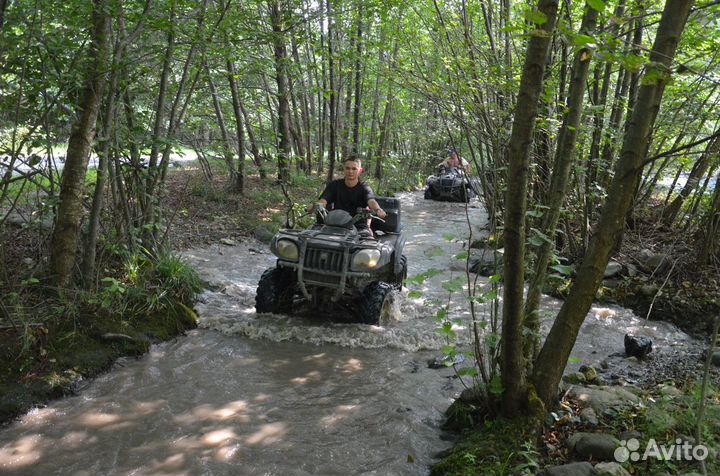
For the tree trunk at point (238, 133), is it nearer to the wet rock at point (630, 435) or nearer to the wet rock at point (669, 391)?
the wet rock at point (669, 391)

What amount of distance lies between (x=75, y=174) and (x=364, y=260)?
2619 mm

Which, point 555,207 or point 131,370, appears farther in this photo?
point 131,370

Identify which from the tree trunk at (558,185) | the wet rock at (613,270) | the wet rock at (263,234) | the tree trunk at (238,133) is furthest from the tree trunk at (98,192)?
the wet rock at (613,270)

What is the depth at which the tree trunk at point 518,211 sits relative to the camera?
8.50 ft

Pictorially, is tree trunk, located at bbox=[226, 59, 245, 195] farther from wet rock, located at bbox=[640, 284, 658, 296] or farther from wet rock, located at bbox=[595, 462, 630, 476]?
wet rock, located at bbox=[595, 462, 630, 476]

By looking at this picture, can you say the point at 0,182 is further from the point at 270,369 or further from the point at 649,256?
the point at 649,256

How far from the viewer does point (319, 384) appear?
4.30 meters

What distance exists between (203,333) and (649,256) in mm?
5913

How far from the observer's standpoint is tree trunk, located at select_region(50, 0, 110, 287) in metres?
4.41

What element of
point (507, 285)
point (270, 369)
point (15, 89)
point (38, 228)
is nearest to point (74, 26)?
point (15, 89)

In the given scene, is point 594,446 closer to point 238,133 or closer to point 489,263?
point 489,263

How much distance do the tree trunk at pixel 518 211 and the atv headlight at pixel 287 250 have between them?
263 centimetres

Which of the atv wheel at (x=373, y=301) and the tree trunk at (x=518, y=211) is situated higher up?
the tree trunk at (x=518, y=211)

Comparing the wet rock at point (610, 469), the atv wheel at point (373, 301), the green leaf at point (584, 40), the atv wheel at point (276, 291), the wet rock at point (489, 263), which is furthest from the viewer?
the atv wheel at point (276, 291)
